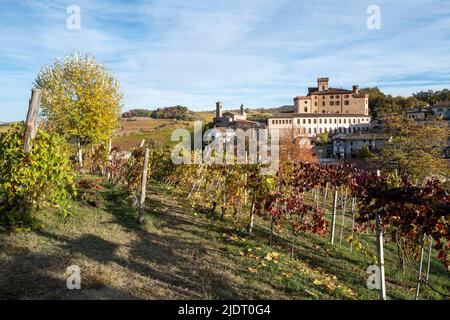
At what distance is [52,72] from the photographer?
24438mm

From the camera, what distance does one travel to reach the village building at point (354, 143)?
199 feet

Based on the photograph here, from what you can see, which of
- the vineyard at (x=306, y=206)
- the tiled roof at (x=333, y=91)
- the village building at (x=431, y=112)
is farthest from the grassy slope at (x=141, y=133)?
the village building at (x=431, y=112)

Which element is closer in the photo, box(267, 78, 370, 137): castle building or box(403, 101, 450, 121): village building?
box(403, 101, 450, 121): village building

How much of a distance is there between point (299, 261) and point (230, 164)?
516 cm

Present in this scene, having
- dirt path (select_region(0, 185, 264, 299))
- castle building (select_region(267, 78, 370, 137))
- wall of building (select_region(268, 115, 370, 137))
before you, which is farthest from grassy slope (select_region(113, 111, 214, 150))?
dirt path (select_region(0, 185, 264, 299))

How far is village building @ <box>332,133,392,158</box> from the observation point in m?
60.6

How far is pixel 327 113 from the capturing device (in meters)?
82.2

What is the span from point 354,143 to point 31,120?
2401 inches

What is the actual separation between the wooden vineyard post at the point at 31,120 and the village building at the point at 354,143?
57.3 metres

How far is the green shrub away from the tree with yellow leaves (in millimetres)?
8814

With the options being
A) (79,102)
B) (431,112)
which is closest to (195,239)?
(79,102)

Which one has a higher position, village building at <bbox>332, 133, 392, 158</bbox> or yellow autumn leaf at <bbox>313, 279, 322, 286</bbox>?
village building at <bbox>332, 133, 392, 158</bbox>

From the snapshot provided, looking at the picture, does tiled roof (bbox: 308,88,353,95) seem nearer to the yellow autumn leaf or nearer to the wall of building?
the wall of building
